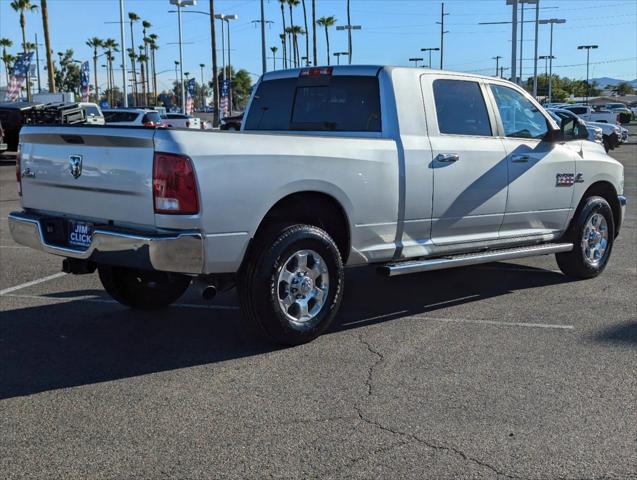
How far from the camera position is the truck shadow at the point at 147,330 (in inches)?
191

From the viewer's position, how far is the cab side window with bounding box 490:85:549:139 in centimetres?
677

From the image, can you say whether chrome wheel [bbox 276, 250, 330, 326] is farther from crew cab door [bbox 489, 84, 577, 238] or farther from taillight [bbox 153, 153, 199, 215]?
crew cab door [bbox 489, 84, 577, 238]

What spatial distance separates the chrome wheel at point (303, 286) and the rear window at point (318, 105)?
51.7 inches

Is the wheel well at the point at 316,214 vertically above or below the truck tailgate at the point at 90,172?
below

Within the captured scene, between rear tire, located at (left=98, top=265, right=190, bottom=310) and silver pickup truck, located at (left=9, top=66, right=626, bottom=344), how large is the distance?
0.04 feet

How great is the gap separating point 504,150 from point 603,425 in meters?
3.16

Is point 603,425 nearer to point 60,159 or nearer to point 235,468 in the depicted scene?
point 235,468

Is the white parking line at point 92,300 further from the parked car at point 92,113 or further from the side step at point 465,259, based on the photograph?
the parked car at point 92,113

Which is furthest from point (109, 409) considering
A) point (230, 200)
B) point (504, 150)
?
point (504, 150)

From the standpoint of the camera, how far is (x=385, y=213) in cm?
566

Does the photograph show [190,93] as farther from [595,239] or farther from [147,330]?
[147,330]

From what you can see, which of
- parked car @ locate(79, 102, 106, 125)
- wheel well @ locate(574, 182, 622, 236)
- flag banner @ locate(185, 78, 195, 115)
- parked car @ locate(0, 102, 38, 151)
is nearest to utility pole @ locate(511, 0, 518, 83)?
parked car @ locate(79, 102, 106, 125)

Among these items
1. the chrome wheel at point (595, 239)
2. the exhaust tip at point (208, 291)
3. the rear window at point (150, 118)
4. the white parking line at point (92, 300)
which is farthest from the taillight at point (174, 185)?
the rear window at point (150, 118)

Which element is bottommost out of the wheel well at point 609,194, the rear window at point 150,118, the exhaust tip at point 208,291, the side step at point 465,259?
the side step at point 465,259
